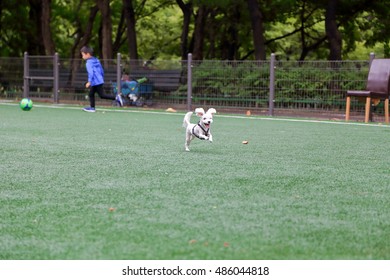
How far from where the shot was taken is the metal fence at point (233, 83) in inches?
704

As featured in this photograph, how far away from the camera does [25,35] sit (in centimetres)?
3359

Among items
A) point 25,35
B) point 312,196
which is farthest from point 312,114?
point 25,35

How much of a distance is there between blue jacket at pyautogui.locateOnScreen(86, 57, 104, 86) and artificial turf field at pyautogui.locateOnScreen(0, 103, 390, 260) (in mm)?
7626

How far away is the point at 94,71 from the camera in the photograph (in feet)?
59.6

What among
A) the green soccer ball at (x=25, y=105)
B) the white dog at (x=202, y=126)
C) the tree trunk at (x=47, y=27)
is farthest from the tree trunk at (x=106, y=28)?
the white dog at (x=202, y=126)

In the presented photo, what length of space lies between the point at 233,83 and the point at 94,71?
381 centimetres

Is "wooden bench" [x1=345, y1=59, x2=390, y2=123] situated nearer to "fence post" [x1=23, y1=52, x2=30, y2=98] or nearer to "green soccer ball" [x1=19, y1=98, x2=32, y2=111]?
"green soccer ball" [x1=19, y1=98, x2=32, y2=111]

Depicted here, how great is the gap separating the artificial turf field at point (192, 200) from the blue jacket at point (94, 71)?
7.63m

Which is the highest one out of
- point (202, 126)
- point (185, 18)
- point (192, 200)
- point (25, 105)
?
point (185, 18)

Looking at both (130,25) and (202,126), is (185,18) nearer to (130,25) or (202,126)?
(130,25)

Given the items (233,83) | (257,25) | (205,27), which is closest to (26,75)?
(257,25)

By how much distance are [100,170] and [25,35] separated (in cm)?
2776

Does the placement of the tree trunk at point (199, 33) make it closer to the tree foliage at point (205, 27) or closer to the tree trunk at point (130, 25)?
the tree foliage at point (205, 27)
